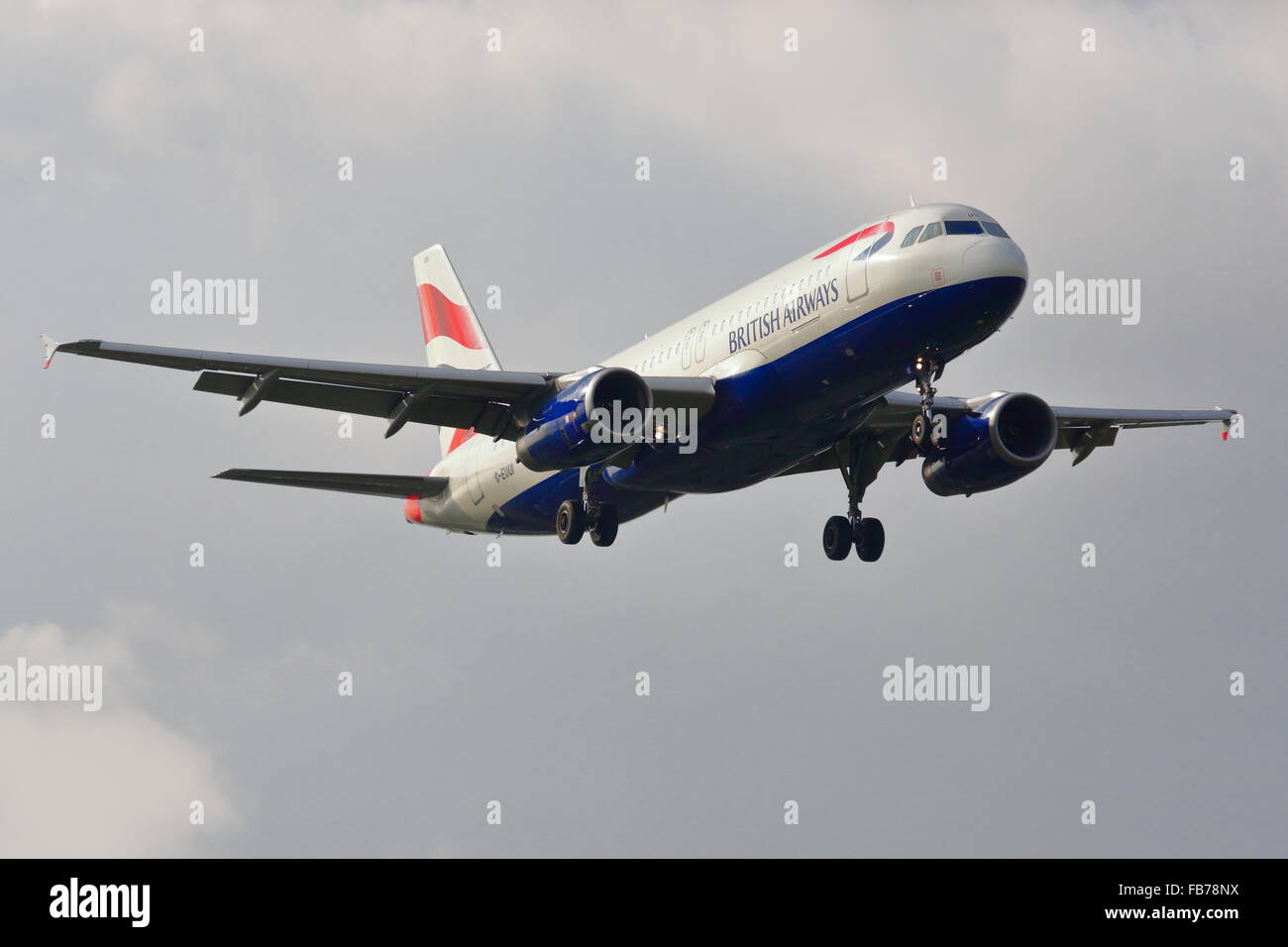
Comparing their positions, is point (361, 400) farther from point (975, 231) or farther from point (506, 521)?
point (975, 231)

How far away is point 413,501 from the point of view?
49.1 meters

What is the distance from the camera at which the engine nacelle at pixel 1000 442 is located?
42031 millimetres

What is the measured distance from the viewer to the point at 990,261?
3488 cm

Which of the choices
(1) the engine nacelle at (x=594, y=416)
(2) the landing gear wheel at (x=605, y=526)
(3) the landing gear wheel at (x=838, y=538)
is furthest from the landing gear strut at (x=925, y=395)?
(2) the landing gear wheel at (x=605, y=526)

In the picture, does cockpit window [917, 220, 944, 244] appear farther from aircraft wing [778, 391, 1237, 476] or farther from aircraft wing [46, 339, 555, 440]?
aircraft wing [46, 339, 555, 440]

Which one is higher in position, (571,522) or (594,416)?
(594,416)

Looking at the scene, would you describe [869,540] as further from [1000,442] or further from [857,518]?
[1000,442]

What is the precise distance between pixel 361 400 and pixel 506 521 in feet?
21.1

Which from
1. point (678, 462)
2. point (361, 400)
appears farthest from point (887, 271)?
point (361, 400)

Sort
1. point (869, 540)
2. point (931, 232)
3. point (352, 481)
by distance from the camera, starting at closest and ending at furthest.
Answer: point (931, 232) < point (869, 540) < point (352, 481)

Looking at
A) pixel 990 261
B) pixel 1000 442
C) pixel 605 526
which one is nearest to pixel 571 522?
pixel 605 526

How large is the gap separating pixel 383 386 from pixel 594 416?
5.27 metres

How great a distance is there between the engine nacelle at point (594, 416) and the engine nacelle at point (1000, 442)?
849 centimetres
